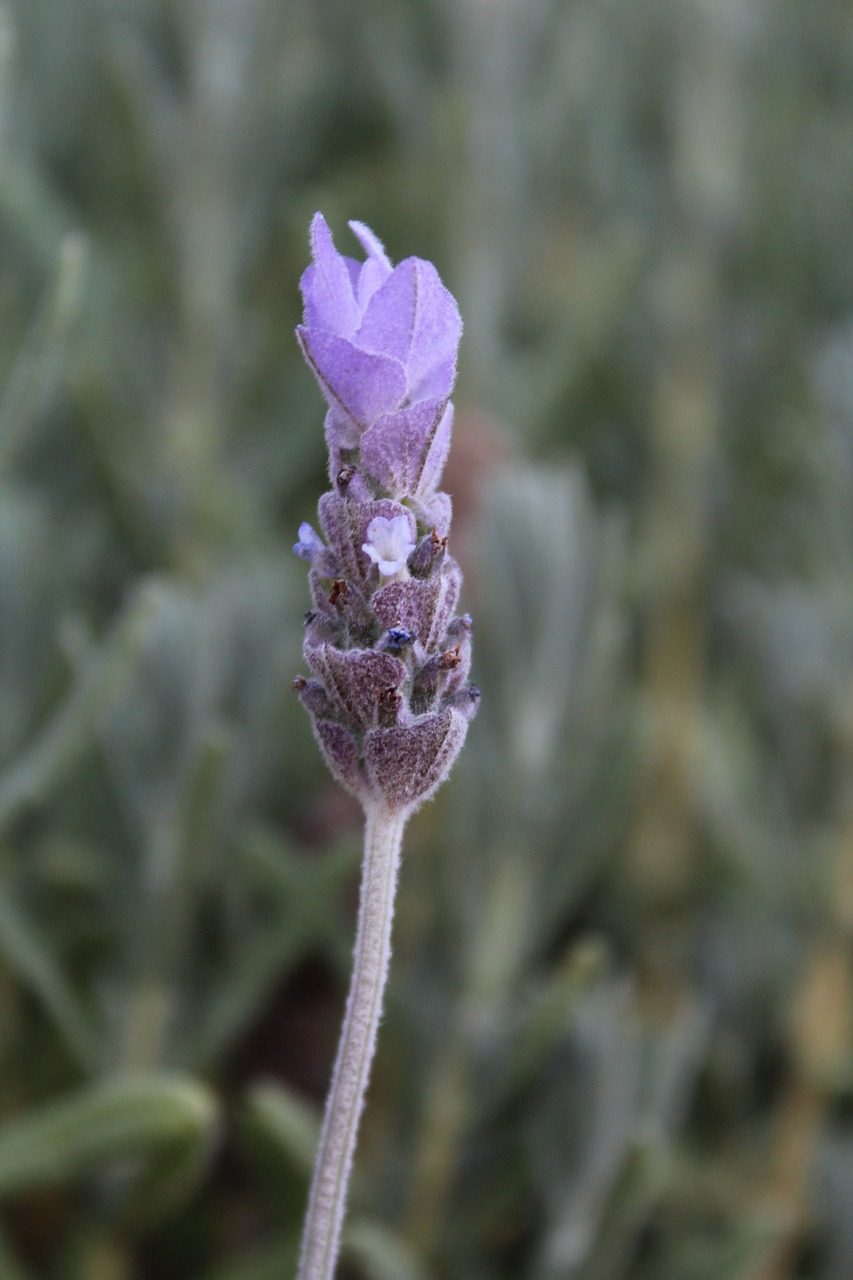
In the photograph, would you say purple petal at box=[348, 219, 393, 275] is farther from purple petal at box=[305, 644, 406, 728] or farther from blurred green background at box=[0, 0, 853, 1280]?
blurred green background at box=[0, 0, 853, 1280]

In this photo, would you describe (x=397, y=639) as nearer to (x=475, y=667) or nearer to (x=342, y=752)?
(x=342, y=752)

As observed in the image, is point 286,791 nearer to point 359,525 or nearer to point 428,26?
point 359,525

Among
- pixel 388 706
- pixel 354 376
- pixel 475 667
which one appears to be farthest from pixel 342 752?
pixel 475 667

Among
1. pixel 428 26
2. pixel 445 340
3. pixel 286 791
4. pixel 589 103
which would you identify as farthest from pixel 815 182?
pixel 445 340

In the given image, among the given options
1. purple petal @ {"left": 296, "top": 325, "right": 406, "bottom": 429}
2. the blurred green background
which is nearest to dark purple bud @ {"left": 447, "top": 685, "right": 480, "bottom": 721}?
purple petal @ {"left": 296, "top": 325, "right": 406, "bottom": 429}

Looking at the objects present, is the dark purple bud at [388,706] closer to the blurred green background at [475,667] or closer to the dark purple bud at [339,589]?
the dark purple bud at [339,589]

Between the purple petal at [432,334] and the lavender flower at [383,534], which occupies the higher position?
the purple petal at [432,334]

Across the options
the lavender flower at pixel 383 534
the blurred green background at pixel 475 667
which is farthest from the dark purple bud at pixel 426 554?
the blurred green background at pixel 475 667
